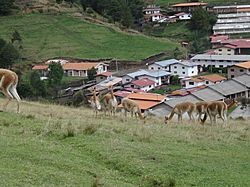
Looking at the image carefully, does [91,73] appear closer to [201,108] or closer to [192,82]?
[192,82]

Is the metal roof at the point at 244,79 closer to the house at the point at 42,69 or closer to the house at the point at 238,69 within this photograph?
the house at the point at 238,69

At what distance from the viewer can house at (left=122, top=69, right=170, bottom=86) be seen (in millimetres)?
53938

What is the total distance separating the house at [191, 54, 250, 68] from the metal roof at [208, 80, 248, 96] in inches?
537

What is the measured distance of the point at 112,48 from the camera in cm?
6588

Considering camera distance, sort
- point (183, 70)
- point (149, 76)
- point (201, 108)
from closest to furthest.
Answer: point (201, 108)
point (149, 76)
point (183, 70)

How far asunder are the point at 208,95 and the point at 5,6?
134 ft

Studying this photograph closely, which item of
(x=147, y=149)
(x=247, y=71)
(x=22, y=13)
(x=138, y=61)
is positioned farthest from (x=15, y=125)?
(x=22, y=13)

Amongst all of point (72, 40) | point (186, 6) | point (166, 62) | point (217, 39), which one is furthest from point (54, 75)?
point (186, 6)

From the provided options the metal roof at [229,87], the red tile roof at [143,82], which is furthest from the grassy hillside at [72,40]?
the metal roof at [229,87]

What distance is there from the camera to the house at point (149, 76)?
5394 centimetres

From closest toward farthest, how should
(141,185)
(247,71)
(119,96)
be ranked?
(141,185)
(119,96)
(247,71)

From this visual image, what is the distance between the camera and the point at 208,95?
1652 inches

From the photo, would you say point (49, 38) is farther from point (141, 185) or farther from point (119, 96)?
point (141, 185)

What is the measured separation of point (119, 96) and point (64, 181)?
3644cm
